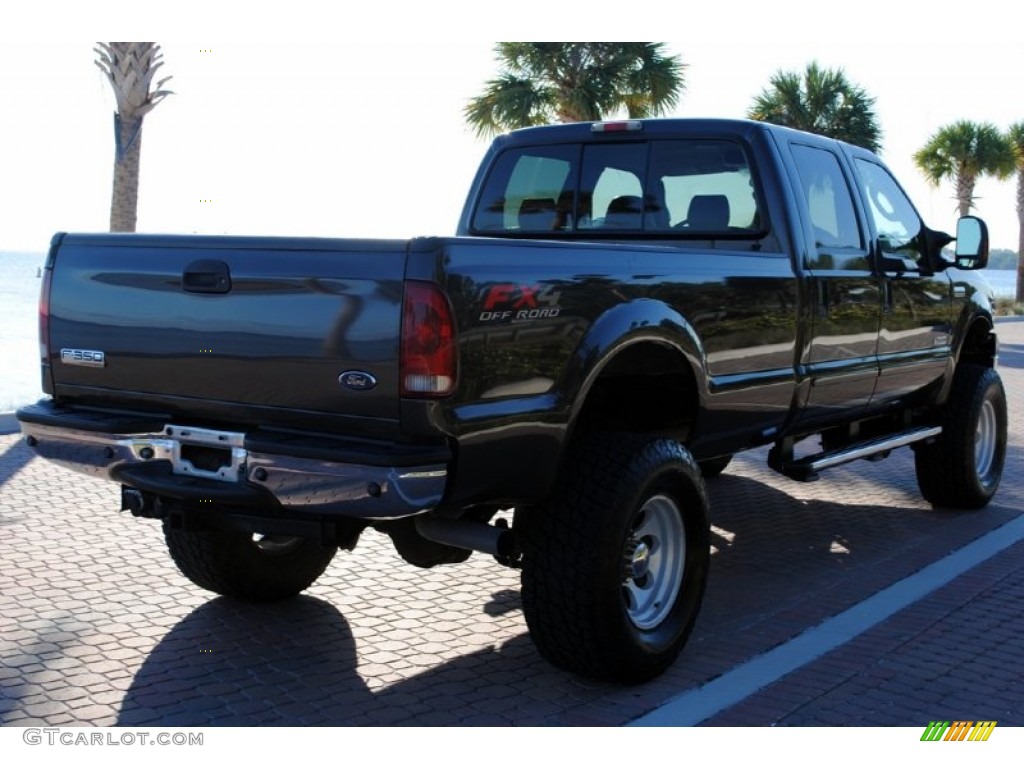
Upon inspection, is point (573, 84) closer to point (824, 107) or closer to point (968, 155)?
point (824, 107)

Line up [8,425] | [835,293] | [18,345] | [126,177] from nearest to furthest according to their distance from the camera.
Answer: [835,293], [8,425], [126,177], [18,345]

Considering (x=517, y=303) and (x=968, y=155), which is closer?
(x=517, y=303)

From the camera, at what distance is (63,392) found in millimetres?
4387

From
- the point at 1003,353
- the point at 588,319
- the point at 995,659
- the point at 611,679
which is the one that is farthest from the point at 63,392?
the point at 1003,353

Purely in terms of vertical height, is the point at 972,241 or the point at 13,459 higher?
the point at 972,241

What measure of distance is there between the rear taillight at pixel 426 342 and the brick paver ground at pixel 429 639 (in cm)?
115

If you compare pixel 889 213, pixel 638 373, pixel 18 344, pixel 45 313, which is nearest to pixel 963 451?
pixel 889 213

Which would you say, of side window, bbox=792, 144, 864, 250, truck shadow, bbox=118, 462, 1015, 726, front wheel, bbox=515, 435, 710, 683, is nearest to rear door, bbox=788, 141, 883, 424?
side window, bbox=792, 144, 864, 250

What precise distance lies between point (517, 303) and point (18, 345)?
86.9 ft

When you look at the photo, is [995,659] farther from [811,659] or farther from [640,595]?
[640,595]

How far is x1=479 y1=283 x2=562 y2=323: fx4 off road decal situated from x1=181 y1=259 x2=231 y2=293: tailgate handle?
0.85 metres

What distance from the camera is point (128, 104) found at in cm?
1391

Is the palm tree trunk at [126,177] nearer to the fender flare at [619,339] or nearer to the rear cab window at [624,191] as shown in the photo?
the rear cab window at [624,191]

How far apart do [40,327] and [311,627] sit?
1597 mm
